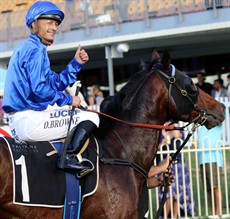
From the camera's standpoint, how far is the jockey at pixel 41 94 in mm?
5242

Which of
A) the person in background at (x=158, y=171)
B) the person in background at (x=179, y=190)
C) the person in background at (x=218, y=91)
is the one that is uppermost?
the person in background at (x=218, y=91)

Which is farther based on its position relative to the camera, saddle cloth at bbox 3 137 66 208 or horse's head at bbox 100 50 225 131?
horse's head at bbox 100 50 225 131

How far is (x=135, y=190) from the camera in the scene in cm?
550

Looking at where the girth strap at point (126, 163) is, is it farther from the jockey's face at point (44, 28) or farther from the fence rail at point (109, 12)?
the fence rail at point (109, 12)

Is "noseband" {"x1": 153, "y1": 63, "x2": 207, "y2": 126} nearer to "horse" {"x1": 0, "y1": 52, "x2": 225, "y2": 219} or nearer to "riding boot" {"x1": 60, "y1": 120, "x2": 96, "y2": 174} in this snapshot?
"horse" {"x1": 0, "y1": 52, "x2": 225, "y2": 219}

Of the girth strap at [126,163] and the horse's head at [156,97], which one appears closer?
the girth strap at [126,163]

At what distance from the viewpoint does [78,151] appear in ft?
17.5

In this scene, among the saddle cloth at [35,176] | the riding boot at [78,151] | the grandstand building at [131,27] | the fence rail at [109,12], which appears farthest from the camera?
the grandstand building at [131,27]

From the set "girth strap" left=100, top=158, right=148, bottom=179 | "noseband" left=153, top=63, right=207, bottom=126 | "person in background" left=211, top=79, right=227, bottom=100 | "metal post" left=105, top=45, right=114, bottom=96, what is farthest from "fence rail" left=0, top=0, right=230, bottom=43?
"girth strap" left=100, top=158, right=148, bottom=179

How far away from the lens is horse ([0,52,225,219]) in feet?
17.7

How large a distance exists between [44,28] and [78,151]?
1086 millimetres

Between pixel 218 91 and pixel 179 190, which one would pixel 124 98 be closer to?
pixel 179 190

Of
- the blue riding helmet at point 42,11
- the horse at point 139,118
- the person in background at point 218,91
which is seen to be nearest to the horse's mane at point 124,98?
the horse at point 139,118

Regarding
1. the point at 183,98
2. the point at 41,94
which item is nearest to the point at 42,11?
the point at 41,94
